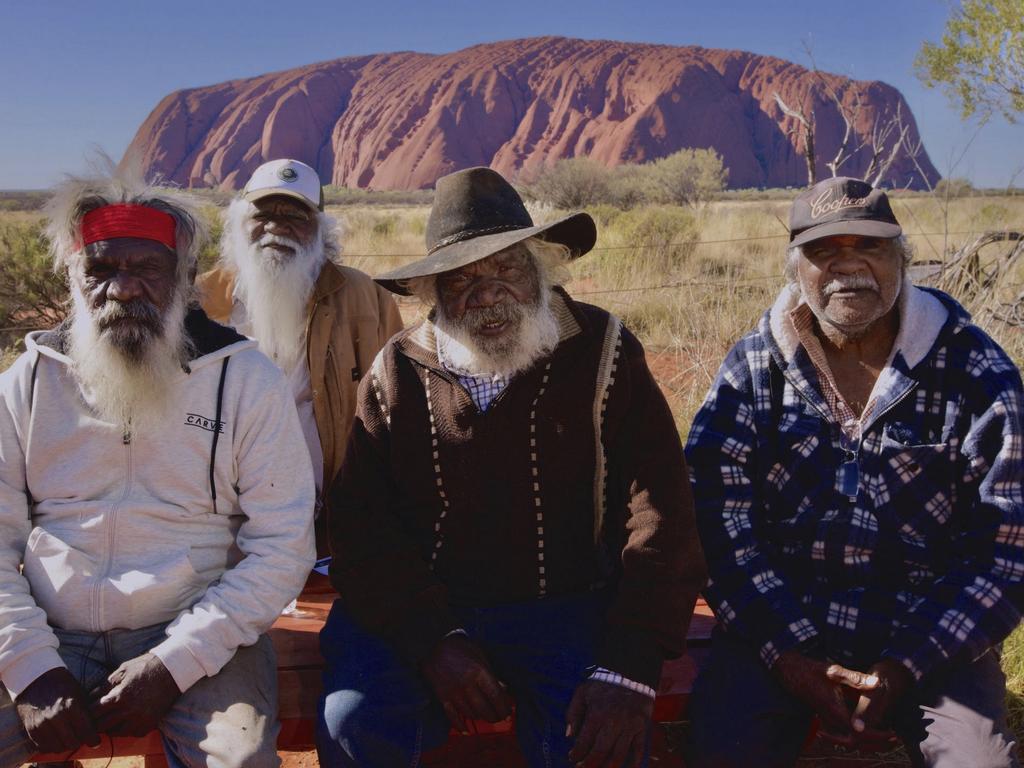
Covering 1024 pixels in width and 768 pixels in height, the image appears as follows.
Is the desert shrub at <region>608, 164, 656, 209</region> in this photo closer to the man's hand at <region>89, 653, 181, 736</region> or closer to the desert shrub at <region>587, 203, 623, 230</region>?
the desert shrub at <region>587, 203, 623, 230</region>

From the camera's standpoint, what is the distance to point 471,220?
2.51 metres

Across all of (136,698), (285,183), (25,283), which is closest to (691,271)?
(25,283)

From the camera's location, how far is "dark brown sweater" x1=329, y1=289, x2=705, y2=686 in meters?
2.37

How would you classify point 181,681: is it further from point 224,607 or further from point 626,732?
point 626,732

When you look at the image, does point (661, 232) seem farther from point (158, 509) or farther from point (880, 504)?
point (158, 509)

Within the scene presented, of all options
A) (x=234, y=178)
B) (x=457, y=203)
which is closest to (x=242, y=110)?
(x=234, y=178)

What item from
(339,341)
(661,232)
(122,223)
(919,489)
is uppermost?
(661,232)

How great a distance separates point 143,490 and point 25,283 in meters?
8.04

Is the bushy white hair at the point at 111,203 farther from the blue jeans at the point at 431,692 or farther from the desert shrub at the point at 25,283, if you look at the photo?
the desert shrub at the point at 25,283

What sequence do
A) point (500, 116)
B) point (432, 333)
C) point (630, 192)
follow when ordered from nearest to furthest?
point (432, 333) → point (630, 192) → point (500, 116)

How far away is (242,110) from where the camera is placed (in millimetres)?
96188

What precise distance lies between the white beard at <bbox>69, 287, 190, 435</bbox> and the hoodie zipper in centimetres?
5

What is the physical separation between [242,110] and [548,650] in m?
103

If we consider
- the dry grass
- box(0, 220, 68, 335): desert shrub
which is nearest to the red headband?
the dry grass
